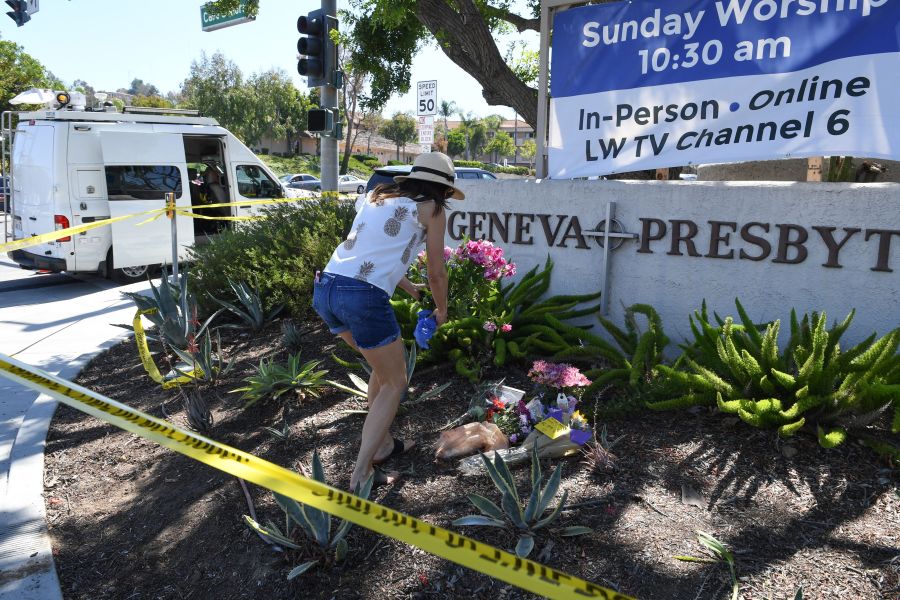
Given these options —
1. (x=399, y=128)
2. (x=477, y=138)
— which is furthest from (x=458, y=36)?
(x=477, y=138)

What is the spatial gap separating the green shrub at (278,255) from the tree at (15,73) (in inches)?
1122

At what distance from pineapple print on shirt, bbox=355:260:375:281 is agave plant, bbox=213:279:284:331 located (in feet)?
10.5

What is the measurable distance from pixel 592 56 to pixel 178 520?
4.36m

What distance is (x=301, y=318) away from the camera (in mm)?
6375

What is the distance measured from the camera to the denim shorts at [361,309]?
124 inches

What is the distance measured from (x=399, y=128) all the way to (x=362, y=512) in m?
80.2

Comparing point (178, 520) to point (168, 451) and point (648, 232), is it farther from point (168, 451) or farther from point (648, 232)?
point (648, 232)

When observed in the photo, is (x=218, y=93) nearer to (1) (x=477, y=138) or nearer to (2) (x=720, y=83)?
(2) (x=720, y=83)

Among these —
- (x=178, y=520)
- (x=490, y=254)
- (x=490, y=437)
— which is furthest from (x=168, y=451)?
(x=490, y=254)

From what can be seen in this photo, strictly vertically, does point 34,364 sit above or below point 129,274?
below

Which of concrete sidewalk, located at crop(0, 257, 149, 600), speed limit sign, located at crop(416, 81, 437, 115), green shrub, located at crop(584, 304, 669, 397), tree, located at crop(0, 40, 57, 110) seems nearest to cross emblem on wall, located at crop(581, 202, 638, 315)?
green shrub, located at crop(584, 304, 669, 397)

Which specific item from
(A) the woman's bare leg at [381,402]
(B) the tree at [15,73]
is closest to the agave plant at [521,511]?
(A) the woman's bare leg at [381,402]

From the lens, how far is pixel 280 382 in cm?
443

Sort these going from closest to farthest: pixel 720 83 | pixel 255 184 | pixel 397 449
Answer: pixel 397 449, pixel 720 83, pixel 255 184
